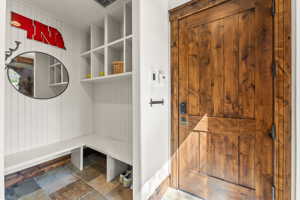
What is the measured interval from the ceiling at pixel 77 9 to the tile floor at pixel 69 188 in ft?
7.99

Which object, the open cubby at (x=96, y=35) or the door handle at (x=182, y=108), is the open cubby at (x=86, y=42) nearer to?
the open cubby at (x=96, y=35)

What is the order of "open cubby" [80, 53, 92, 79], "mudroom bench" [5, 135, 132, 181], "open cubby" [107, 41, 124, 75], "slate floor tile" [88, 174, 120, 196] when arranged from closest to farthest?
"mudroom bench" [5, 135, 132, 181], "slate floor tile" [88, 174, 120, 196], "open cubby" [107, 41, 124, 75], "open cubby" [80, 53, 92, 79]

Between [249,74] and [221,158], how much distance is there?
0.93 meters

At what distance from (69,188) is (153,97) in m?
1.60

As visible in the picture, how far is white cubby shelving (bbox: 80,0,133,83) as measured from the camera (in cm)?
171

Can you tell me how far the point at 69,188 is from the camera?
1.61m

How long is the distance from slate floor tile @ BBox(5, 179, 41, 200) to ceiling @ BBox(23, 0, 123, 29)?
96.5 inches

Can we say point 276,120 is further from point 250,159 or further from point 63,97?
point 63,97

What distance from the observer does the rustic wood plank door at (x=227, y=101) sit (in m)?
1.18

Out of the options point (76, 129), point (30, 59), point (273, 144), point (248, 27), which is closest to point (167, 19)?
point (248, 27)

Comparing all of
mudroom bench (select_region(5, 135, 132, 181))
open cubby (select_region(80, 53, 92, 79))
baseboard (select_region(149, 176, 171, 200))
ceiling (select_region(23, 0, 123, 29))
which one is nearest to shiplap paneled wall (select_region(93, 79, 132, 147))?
mudroom bench (select_region(5, 135, 132, 181))

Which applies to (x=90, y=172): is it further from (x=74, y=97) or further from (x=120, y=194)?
(x=74, y=97)

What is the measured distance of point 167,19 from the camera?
1.68m

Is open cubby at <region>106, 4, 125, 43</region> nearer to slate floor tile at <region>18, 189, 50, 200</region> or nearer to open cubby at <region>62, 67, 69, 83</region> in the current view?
open cubby at <region>62, 67, 69, 83</region>
